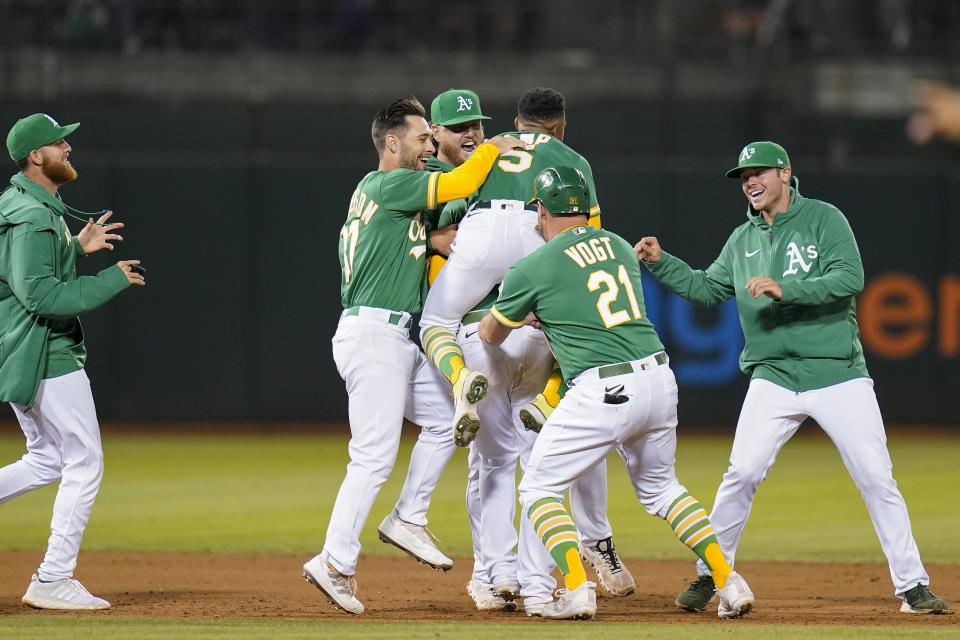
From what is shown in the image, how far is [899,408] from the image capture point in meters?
15.6

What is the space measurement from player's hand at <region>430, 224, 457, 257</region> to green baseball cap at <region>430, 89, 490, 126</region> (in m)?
0.55

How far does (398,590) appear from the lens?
720cm

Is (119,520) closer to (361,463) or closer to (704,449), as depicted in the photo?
(361,463)

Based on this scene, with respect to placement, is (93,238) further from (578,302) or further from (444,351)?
(578,302)

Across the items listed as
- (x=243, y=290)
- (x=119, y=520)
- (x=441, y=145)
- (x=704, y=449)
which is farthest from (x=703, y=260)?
(x=441, y=145)

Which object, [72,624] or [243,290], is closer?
[72,624]

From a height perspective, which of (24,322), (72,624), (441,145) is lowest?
(72,624)

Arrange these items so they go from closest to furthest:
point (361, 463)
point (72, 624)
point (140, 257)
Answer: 1. point (72, 624)
2. point (361, 463)
3. point (140, 257)

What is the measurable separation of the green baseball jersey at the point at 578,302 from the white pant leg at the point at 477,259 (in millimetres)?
435

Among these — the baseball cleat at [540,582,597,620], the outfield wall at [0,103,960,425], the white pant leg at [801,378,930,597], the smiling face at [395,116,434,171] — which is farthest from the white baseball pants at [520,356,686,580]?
the outfield wall at [0,103,960,425]

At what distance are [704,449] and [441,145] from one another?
830 centimetres

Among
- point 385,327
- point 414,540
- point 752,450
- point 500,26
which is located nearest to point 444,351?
point 385,327

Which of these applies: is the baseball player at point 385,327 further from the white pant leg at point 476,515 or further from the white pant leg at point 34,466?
the white pant leg at point 34,466

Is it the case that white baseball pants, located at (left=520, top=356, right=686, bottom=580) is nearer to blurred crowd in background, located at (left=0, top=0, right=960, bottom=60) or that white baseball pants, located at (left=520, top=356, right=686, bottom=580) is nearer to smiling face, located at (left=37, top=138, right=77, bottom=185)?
smiling face, located at (left=37, top=138, right=77, bottom=185)
